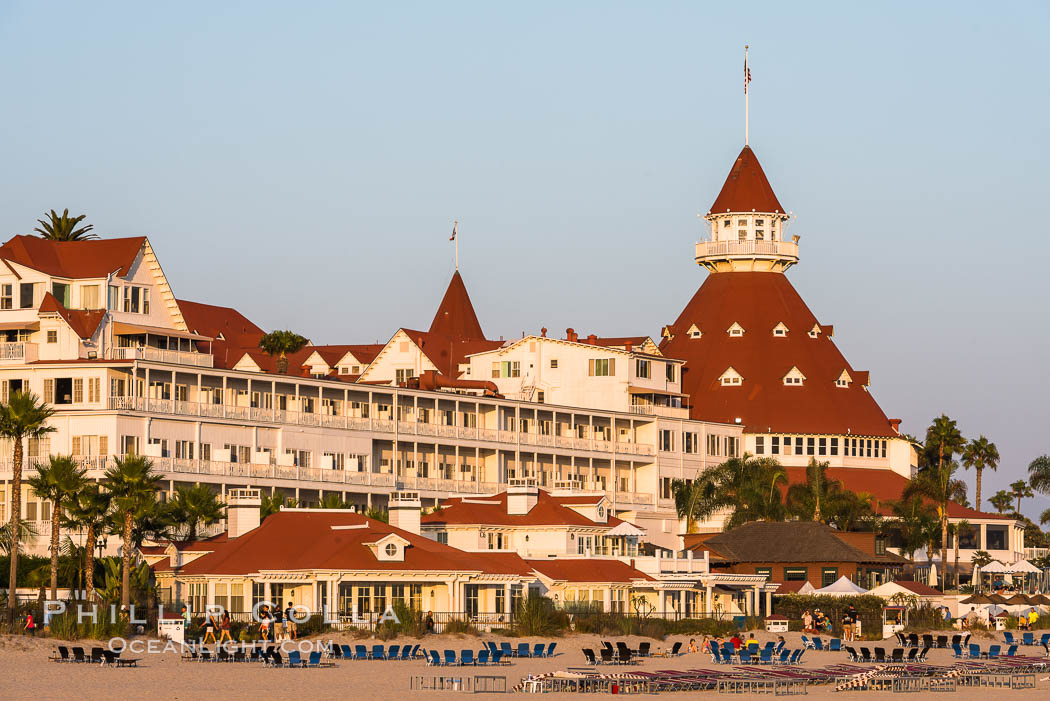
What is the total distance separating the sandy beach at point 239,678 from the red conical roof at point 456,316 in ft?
248

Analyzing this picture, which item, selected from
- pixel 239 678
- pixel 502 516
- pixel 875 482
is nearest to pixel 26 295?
pixel 502 516

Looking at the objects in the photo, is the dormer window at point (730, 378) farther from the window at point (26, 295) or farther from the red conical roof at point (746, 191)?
the window at point (26, 295)

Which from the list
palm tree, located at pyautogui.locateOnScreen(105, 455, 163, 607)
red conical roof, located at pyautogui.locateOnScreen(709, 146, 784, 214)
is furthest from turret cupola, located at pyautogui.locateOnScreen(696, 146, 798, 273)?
palm tree, located at pyautogui.locateOnScreen(105, 455, 163, 607)

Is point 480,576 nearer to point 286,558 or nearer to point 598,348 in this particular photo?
point 286,558

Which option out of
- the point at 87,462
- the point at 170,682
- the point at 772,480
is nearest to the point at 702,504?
the point at 772,480

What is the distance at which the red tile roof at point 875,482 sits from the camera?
4908 inches

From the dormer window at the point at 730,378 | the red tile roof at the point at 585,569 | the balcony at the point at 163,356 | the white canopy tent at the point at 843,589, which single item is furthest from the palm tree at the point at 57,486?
the dormer window at the point at 730,378

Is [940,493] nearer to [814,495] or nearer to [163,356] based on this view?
[814,495]

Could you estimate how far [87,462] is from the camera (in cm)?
9375

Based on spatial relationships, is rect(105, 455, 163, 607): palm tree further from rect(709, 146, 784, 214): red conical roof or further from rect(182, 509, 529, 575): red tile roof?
rect(709, 146, 784, 214): red conical roof

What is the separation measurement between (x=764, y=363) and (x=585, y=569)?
47.6 metres

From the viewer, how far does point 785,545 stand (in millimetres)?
99500

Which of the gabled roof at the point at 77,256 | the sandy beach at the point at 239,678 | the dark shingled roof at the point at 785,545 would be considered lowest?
the sandy beach at the point at 239,678

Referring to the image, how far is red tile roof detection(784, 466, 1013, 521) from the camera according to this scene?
409 ft
